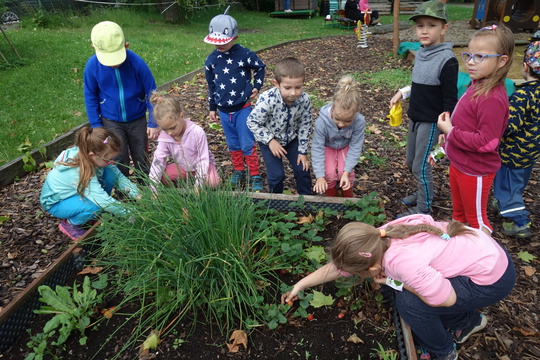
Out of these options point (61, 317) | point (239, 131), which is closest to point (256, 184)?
point (239, 131)

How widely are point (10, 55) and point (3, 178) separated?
17.9 ft

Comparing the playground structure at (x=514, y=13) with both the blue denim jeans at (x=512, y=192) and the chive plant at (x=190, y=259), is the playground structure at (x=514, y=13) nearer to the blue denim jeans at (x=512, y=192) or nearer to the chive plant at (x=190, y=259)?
the blue denim jeans at (x=512, y=192)

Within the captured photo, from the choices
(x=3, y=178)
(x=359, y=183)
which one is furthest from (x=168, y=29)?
(x=359, y=183)

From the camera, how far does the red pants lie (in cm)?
256

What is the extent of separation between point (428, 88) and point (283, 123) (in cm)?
119

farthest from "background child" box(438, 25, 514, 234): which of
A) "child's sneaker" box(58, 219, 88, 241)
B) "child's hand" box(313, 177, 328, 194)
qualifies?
"child's sneaker" box(58, 219, 88, 241)

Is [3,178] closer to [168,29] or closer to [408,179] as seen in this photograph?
[408,179]

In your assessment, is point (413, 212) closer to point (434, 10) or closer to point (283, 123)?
point (283, 123)

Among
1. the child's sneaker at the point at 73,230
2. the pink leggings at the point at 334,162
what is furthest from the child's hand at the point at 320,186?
the child's sneaker at the point at 73,230

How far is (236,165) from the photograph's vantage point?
13.3 feet

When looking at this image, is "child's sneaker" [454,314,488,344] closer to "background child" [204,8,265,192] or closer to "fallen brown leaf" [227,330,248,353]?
"fallen brown leaf" [227,330,248,353]

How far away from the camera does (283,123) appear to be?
3.08 metres

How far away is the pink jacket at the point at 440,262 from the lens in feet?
5.58

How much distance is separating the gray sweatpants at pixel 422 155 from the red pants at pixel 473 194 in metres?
0.37
